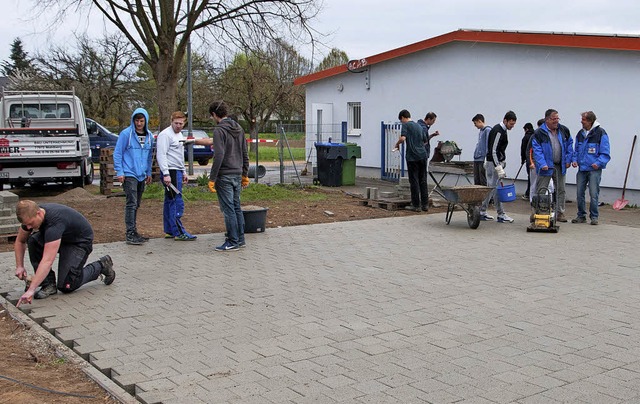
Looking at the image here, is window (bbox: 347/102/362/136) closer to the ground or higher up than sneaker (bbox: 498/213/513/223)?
higher up

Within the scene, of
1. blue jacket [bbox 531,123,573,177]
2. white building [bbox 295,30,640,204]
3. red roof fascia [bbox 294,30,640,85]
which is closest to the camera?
blue jacket [bbox 531,123,573,177]

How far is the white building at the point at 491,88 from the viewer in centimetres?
1544

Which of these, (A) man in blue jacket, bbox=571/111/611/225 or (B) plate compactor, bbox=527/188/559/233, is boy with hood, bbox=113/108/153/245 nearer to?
(B) plate compactor, bbox=527/188/559/233

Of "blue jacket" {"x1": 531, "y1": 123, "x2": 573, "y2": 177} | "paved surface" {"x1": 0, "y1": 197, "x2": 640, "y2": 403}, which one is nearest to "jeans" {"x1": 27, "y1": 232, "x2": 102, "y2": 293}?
"paved surface" {"x1": 0, "y1": 197, "x2": 640, "y2": 403}

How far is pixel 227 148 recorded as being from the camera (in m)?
9.92

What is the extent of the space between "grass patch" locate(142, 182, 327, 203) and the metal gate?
14.1 ft

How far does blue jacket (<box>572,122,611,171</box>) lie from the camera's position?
1234 centimetres

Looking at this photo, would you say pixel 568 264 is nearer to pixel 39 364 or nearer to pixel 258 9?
pixel 39 364

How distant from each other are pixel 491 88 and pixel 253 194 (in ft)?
22.3

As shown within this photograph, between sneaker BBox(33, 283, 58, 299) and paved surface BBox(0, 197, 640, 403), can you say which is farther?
sneaker BBox(33, 283, 58, 299)

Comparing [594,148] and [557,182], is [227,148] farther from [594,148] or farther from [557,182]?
[594,148]

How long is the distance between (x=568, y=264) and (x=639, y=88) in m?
7.56

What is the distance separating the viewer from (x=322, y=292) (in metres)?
7.61

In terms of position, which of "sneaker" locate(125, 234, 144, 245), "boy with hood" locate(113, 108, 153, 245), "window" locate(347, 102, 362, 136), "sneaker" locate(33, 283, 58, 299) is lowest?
"sneaker" locate(33, 283, 58, 299)
